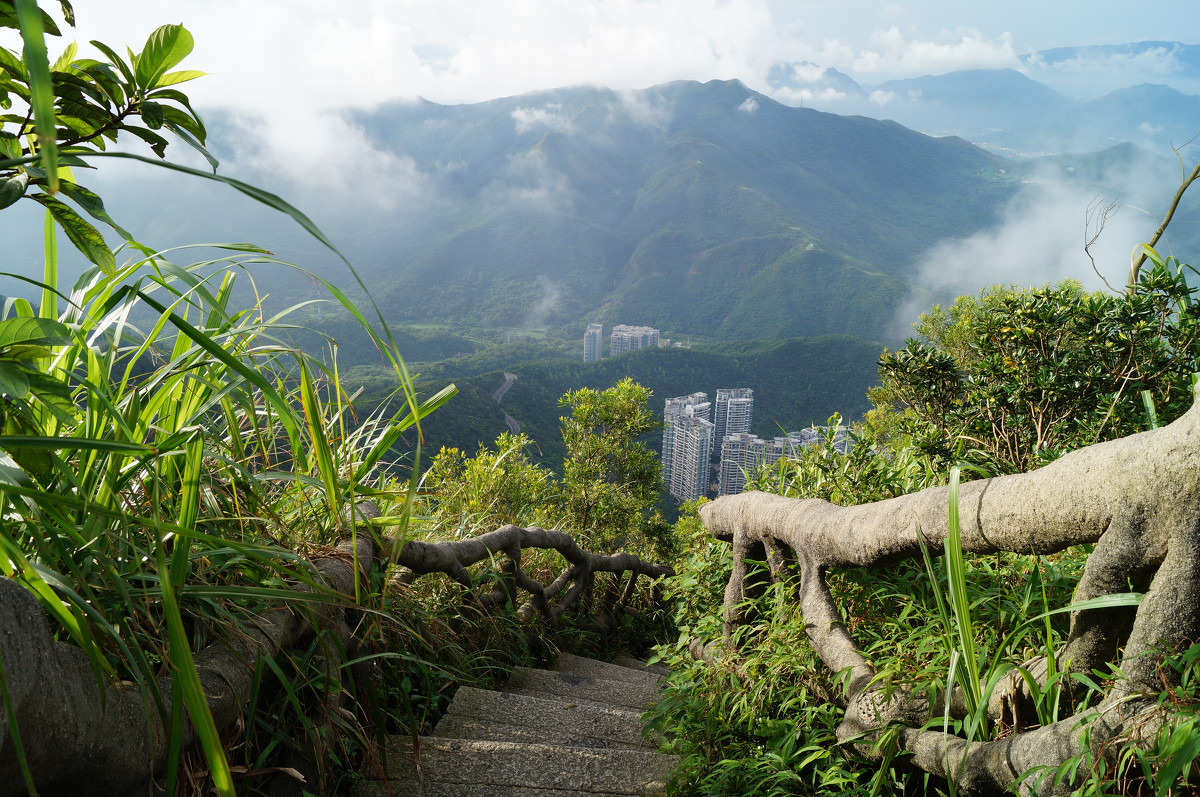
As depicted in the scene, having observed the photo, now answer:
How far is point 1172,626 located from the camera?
110cm

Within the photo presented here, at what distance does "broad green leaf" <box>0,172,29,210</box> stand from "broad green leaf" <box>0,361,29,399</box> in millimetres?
169

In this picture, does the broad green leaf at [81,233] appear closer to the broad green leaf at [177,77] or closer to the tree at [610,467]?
the broad green leaf at [177,77]

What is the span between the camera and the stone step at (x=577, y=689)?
2.84 m

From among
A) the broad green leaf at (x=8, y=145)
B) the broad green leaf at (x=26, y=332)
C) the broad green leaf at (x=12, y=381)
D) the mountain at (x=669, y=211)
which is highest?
the mountain at (x=669, y=211)

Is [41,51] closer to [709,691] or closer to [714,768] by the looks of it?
[714,768]

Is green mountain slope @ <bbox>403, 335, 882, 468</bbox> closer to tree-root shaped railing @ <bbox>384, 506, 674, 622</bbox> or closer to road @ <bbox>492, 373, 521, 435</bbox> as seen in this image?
road @ <bbox>492, 373, 521, 435</bbox>

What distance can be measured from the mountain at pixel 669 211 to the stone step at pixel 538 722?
261 ft

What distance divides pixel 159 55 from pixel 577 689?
2.82 metres

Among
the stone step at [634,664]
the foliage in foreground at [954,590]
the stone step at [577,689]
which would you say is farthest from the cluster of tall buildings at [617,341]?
the foliage in foreground at [954,590]

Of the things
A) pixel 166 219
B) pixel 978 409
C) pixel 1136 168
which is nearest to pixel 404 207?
pixel 166 219

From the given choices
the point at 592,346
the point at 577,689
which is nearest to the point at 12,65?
the point at 577,689

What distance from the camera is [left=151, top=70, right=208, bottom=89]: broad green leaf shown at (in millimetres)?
807

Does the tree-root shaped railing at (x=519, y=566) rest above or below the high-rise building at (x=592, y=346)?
below

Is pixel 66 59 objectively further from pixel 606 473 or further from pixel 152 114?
A: pixel 606 473
